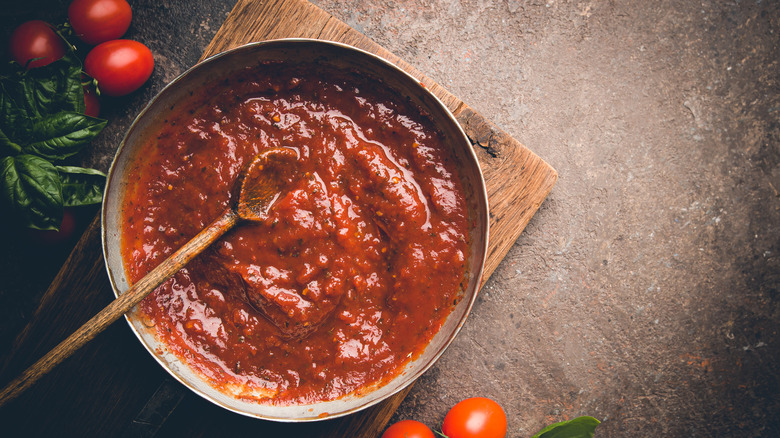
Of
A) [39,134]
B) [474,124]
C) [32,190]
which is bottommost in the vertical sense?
[32,190]

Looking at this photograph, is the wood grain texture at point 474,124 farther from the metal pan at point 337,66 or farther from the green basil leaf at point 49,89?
the green basil leaf at point 49,89

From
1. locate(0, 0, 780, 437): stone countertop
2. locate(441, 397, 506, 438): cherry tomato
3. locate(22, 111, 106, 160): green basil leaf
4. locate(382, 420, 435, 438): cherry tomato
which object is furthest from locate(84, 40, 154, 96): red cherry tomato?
locate(441, 397, 506, 438): cherry tomato

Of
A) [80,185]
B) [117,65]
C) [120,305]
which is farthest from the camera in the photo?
[117,65]

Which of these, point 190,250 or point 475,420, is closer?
point 190,250

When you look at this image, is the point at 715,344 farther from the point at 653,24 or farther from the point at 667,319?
the point at 653,24

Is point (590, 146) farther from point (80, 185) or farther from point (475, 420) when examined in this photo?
point (80, 185)

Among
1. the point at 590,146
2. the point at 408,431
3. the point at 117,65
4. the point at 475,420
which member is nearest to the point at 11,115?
the point at 117,65

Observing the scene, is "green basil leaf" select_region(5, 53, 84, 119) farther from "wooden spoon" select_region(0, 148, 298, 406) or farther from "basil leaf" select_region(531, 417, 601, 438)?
"basil leaf" select_region(531, 417, 601, 438)

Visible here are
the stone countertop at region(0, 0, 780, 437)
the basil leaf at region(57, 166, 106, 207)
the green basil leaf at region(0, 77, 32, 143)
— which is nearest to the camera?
the green basil leaf at region(0, 77, 32, 143)
